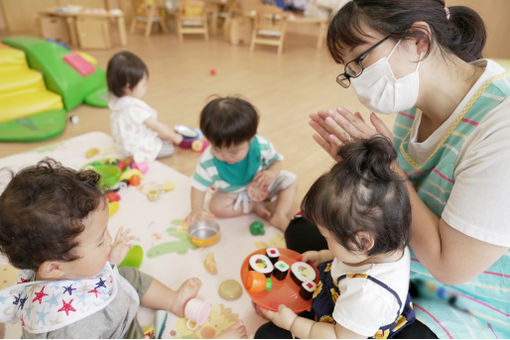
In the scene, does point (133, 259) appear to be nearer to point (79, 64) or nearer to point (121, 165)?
point (121, 165)

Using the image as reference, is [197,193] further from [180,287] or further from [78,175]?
[78,175]

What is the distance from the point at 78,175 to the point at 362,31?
0.70m

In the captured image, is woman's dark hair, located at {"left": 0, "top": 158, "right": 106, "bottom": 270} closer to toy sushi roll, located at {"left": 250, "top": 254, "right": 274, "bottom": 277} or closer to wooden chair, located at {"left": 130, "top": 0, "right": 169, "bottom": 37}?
toy sushi roll, located at {"left": 250, "top": 254, "right": 274, "bottom": 277}

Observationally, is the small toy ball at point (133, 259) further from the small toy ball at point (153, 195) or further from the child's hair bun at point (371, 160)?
the child's hair bun at point (371, 160)

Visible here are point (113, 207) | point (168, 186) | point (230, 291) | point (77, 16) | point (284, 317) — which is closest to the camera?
point (284, 317)

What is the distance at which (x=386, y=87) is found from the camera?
0.80 m

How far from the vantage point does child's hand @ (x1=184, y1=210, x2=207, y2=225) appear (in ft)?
4.25

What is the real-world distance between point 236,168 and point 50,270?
69cm

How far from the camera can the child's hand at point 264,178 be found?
4.14 ft

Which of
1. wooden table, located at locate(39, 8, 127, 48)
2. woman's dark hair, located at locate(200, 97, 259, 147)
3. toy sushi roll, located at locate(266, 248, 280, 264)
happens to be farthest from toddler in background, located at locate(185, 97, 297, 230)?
wooden table, located at locate(39, 8, 127, 48)

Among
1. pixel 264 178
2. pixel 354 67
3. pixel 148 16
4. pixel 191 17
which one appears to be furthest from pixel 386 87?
pixel 148 16

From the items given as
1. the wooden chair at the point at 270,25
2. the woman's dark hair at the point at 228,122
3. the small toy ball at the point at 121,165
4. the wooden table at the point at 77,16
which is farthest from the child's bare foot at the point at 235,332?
the wooden table at the point at 77,16

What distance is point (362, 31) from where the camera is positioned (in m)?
0.73

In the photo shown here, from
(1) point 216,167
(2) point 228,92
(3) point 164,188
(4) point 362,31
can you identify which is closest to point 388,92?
(4) point 362,31
